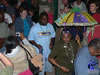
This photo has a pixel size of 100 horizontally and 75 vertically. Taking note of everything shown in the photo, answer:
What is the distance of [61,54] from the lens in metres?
4.29

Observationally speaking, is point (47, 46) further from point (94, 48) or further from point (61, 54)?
point (94, 48)

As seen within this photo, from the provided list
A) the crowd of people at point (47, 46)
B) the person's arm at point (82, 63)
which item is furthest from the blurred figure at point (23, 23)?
the person's arm at point (82, 63)

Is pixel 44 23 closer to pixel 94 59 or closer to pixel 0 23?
pixel 0 23

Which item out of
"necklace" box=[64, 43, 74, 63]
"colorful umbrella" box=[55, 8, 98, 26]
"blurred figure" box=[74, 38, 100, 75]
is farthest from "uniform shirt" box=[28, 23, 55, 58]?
"blurred figure" box=[74, 38, 100, 75]

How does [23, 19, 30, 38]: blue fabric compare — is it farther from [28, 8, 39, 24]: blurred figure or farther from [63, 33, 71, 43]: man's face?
[63, 33, 71, 43]: man's face

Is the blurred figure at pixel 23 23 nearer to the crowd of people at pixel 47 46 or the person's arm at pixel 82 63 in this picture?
the crowd of people at pixel 47 46

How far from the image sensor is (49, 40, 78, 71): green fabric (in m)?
4.27

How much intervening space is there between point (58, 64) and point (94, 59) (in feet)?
3.87

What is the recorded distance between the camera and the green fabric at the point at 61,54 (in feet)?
14.0

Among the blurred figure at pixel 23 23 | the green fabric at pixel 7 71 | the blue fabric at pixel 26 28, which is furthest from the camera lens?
the blue fabric at pixel 26 28

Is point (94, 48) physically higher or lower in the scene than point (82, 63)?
higher

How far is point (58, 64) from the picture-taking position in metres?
4.33

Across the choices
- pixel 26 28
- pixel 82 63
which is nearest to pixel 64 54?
pixel 82 63

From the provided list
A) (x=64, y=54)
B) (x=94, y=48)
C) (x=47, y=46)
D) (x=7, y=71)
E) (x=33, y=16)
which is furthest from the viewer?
(x=33, y=16)
